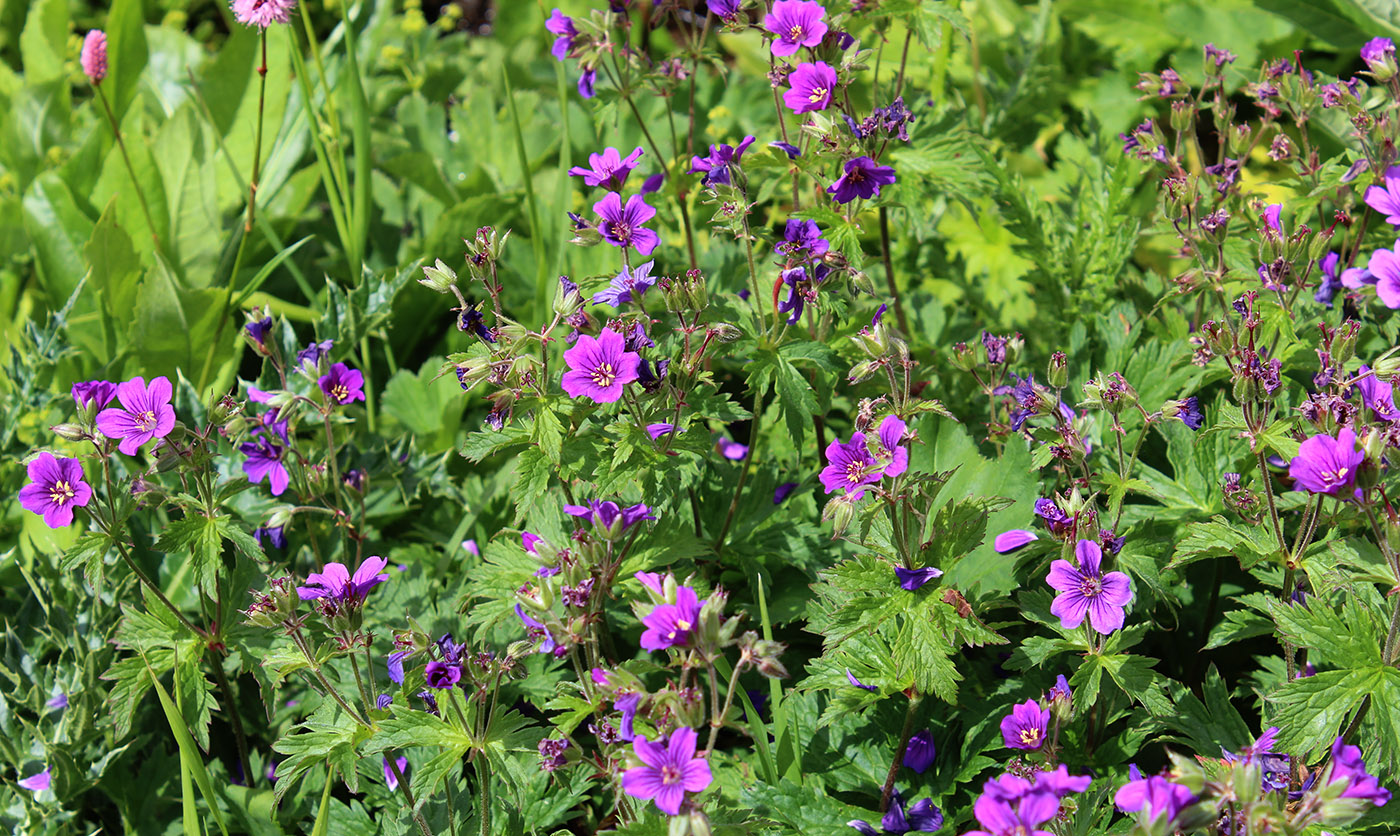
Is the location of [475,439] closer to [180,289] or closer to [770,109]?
[180,289]

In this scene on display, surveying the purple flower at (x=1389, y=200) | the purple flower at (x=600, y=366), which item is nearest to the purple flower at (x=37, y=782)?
the purple flower at (x=600, y=366)

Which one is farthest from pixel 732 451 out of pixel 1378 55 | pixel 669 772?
pixel 1378 55

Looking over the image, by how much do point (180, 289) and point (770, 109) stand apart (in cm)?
204

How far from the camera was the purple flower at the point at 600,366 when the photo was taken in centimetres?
182

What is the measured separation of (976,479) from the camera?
93.0 inches

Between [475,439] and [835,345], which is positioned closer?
[475,439]

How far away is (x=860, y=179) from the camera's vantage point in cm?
217

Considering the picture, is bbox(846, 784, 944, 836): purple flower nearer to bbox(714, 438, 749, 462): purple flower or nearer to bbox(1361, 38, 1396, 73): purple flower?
bbox(714, 438, 749, 462): purple flower

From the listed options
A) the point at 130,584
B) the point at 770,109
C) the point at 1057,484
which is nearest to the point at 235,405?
the point at 130,584

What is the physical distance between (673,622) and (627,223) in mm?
849

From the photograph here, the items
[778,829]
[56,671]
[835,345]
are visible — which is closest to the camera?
[778,829]

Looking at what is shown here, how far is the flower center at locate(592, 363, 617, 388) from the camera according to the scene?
185 cm

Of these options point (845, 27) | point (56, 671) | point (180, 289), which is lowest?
point (56, 671)

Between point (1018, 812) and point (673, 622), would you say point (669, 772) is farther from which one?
point (1018, 812)
